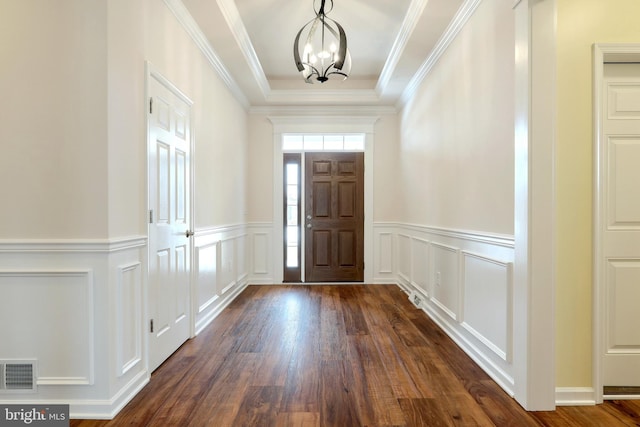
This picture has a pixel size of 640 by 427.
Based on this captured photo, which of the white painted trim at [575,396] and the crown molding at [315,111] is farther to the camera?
the crown molding at [315,111]

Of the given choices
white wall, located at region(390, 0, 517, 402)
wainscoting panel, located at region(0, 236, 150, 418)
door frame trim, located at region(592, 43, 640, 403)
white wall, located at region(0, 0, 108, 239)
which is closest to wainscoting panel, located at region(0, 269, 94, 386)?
wainscoting panel, located at region(0, 236, 150, 418)

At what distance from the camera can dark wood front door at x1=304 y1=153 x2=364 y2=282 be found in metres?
5.48

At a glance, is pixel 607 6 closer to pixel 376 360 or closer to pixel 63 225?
pixel 376 360

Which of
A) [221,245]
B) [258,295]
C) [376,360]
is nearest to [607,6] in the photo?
[376,360]

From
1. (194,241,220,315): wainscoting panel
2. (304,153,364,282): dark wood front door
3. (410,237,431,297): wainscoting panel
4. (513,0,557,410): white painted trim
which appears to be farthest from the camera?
(304,153,364,282): dark wood front door

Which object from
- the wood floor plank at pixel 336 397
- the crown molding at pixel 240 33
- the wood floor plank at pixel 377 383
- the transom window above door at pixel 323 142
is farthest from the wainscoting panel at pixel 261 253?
the wood floor plank at pixel 336 397

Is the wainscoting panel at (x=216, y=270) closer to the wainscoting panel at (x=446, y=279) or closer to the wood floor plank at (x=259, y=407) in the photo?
the wood floor plank at (x=259, y=407)

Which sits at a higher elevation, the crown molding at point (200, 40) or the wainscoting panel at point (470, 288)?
the crown molding at point (200, 40)

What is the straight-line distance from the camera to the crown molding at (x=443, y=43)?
273cm

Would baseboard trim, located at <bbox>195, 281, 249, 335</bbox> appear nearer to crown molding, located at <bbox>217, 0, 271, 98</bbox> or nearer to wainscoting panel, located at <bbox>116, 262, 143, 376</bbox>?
wainscoting panel, located at <bbox>116, 262, 143, 376</bbox>

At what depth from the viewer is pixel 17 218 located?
1.82 metres

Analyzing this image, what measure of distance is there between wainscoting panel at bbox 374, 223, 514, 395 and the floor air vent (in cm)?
275

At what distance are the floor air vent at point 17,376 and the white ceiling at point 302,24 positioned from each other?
8.50ft

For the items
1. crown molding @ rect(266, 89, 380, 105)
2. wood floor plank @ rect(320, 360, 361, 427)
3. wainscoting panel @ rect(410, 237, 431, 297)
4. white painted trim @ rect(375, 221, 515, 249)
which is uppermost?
crown molding @ rect(266, 89, 380, 105)
